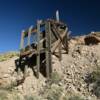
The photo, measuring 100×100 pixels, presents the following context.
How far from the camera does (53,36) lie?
2098cm

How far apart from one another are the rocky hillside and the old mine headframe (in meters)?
0.65

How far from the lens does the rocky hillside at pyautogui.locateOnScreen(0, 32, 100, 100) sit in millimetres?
16375

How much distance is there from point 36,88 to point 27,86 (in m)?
0.75

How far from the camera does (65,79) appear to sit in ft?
59.6

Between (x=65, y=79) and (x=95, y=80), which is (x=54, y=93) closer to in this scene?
(x=65, y=79)

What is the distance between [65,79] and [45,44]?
10.9ft

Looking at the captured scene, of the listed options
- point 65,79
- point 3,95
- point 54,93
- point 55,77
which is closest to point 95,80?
point 65,79

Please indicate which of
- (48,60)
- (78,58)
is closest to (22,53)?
(48,60)

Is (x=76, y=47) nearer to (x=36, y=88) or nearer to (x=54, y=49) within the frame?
(x=54, y=49)

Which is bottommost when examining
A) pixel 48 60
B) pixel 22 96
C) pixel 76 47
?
pixel 22 96

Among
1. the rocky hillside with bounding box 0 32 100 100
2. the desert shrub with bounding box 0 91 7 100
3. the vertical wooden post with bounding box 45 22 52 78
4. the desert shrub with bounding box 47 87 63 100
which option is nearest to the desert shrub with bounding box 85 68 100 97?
the rocky hillside with bounding box 0 32 100 100

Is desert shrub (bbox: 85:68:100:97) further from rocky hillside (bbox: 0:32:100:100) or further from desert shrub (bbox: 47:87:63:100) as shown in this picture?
desert shrub (bbox: 47:87:63:100)

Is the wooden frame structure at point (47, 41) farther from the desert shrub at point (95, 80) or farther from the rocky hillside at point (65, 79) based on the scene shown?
the desert shrub at point (95, 80)

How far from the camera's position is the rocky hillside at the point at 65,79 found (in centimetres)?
1638
